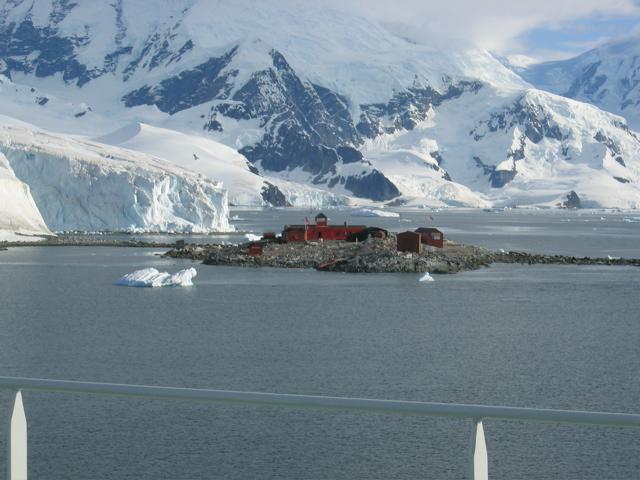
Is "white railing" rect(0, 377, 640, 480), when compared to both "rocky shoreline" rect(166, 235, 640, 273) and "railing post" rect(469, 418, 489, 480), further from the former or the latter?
"rocky shoreline" rect(166, 235, 640, 273)

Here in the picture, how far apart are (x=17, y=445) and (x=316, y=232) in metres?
60.6

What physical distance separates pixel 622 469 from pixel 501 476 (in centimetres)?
177

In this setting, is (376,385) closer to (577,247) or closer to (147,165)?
(577,247)

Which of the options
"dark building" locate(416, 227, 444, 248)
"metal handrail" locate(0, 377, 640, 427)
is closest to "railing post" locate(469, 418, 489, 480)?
"metal handrail" locate(0, 377, 640, 427)

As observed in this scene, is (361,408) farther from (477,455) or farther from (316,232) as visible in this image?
(316,232)

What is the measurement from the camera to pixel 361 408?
4992 mm

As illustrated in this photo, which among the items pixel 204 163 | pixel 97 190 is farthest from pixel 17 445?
pixel 204 163

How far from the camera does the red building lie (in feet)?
213

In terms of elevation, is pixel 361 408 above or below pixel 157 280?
above

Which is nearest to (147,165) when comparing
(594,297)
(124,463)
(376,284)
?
(376,284)

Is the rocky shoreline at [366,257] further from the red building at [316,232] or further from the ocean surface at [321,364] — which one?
the ocean surface at [321,364]

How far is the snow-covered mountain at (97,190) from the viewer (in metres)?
86.1

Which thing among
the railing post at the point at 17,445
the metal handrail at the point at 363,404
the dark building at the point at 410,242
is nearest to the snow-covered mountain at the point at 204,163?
the dark building at the point at 410,242

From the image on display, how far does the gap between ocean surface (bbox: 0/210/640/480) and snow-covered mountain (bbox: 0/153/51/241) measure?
21.2 metres
